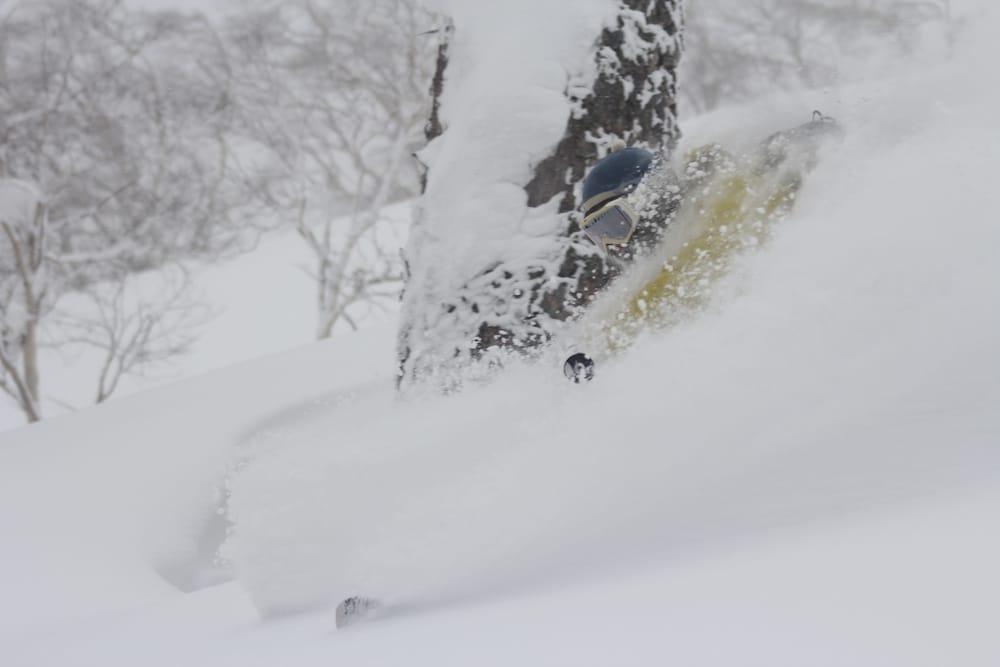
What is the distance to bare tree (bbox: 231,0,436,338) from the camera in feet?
35.2

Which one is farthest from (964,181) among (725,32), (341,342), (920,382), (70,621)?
(725,32)

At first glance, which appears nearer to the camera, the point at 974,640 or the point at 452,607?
the point at 974,640

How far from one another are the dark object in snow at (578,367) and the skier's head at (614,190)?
0.49 m

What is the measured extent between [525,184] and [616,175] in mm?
880

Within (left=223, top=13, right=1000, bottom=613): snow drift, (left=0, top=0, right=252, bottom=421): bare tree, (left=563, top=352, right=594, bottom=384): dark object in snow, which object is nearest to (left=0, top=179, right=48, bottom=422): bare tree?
(left=0, top=0, right=252, bottom=421): bare tree

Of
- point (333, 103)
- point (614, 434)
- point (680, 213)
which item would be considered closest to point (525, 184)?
point (680, 213)

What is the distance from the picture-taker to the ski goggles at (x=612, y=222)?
2605 millimetres

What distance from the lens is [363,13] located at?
1077 cm

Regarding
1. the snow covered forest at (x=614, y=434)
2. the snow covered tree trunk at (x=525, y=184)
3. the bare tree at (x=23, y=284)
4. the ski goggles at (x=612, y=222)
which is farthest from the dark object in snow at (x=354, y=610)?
the bare tree at (x=23, y=284)

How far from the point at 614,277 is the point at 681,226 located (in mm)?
348

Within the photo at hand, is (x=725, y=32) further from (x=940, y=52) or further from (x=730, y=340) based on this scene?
(x=730, y=340)

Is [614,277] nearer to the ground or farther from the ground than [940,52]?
nearer to the ground

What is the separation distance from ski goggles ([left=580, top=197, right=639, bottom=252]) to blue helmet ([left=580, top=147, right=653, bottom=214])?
0.10ft

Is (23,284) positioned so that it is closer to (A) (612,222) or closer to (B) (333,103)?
(B) (333,103)
